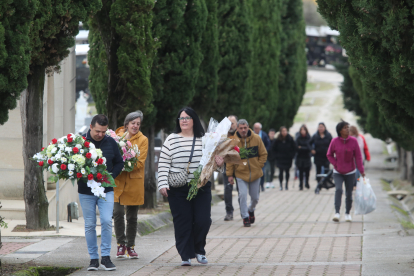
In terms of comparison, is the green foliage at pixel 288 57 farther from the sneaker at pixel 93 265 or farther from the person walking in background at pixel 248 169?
the sneaker at pixel 93 265

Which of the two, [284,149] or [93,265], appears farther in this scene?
[284,149]

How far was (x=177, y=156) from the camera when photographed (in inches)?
285

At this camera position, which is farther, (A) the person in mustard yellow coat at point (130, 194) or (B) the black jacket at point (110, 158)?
(A) the person in mustard yellow coat at point (130, 194)

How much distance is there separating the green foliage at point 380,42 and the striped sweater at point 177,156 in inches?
85.8

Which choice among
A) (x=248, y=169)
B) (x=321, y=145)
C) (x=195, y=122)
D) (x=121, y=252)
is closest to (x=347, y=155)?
(x=248, y=169)

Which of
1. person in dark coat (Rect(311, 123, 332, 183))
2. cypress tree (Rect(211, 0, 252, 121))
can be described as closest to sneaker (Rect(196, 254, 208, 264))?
person in dark coat (Rect(311, 123, 332, 183))

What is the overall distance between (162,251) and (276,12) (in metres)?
19.0

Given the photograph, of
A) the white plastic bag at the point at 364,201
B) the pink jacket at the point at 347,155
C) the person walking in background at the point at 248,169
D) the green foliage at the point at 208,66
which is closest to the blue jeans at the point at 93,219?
the person walking in background at the point at 248,169

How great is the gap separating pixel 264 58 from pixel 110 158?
18801mm

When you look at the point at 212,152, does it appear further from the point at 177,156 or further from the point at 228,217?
the point at 228,217

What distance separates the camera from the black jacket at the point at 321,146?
1836 cm

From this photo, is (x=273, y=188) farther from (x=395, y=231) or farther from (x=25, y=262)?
(x=25, y=262)

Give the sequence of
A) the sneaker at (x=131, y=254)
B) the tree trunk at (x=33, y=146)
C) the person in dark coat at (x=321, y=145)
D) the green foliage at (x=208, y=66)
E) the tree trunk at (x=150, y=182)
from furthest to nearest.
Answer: the person in dark coat at (x=321, y=145) → the green foliage at (x=208, y=66) → the tree trunk at (x=150, y=182) → the tree trunk at (x=33, y=146) → the sneaker at (x=131, y=254)

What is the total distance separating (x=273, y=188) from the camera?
814 inches
